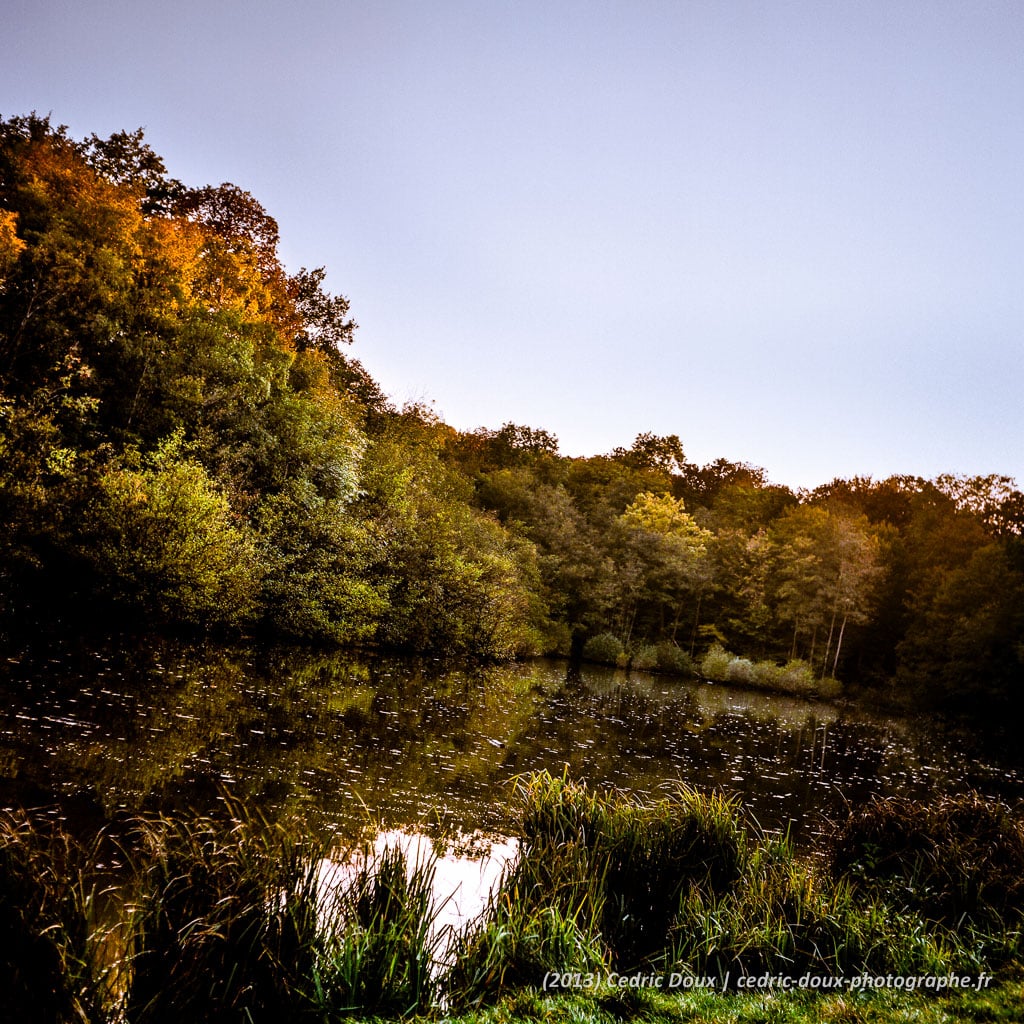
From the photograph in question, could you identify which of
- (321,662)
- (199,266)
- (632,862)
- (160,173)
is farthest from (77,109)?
(632,862)

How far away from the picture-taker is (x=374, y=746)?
45.4 feet

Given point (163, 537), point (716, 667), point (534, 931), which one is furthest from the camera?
point (716, 667)

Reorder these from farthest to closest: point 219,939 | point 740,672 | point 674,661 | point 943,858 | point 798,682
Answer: point 674,661 → point 740,672 → point 798,682 → point 943,858 → point 219,939

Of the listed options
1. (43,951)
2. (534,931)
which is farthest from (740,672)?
(43,951)

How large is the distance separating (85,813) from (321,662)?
16977 mm

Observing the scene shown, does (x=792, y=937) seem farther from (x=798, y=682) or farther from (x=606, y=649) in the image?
(x=798, y=682)

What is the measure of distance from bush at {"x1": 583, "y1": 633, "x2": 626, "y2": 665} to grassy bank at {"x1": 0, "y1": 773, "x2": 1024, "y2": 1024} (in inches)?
1625

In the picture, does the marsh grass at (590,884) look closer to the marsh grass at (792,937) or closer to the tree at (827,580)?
the marsh grass at (792,937)

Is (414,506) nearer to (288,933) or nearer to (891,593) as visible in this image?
(288,933)

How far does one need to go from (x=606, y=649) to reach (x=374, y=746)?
37.1m

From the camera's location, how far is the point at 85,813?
25.8ft

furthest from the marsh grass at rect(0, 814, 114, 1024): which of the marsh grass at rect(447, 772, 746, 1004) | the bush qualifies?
the bush

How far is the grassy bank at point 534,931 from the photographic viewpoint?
4.05 metres

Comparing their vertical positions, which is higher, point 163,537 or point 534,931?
point 163,537
